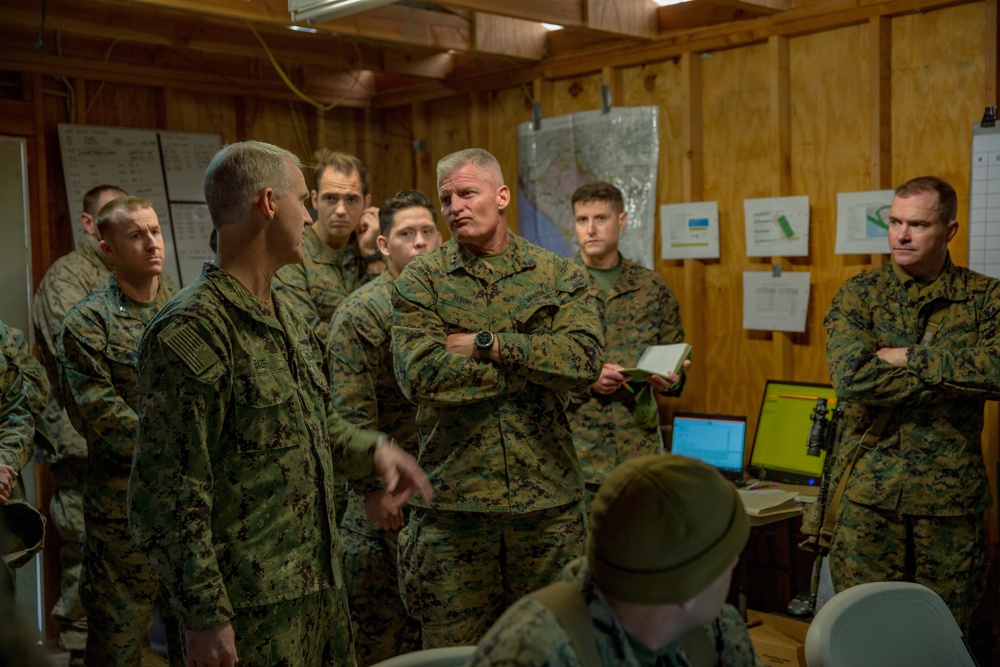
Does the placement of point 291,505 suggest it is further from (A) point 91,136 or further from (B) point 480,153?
(A) point 91,136

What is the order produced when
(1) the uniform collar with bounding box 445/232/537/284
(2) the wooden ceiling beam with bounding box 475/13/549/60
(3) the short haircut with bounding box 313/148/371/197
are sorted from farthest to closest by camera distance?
1. (2) the wooden ceiling beam with bounding box 475/13/549/60
2. (3) the short haircut with bounding box 313/148/371/197
3. (1) the uniform collar with bounding box 445/232/537/284

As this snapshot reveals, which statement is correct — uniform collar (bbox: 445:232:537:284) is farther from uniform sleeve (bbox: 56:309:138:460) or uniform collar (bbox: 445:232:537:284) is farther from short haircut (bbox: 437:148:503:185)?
uniform sleeve (bbox: 56:309:138:460)

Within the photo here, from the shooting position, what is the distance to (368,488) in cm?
251

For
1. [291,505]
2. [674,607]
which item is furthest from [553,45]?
[674,607]

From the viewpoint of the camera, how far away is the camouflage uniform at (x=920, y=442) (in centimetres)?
328

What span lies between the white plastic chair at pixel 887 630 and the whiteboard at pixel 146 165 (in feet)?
13.1

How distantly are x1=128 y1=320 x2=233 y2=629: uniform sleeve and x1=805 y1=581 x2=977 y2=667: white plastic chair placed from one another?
116 cm

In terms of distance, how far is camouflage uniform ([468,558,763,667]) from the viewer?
125 cm

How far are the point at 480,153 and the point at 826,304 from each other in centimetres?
212

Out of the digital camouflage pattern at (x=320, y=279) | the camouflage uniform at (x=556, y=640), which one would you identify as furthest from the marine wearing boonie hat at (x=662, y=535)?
the digital camouflage pattern at (x=320, y=279)

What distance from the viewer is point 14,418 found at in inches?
122

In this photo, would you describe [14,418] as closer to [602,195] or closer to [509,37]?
[602,195]

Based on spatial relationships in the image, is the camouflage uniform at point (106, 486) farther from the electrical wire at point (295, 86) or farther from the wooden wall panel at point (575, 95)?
the wooden wall panel at point (575, 95)

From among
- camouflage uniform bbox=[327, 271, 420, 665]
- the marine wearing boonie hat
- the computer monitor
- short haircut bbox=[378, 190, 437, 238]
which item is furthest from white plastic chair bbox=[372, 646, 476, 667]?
the computer monitor
